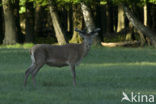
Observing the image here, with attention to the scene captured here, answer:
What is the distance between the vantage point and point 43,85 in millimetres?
17516

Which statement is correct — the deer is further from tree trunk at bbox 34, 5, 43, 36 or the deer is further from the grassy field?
tree trunk at bbox 34, 5, 43, 36

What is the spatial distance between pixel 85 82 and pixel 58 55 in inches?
65.9

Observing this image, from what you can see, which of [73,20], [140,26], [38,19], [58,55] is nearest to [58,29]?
[73,20]

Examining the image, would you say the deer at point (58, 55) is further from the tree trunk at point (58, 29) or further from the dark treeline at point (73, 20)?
the tree trunk at point (58, 29)

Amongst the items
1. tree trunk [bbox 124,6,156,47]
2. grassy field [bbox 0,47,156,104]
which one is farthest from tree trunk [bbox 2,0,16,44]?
grassy field [bbox 0,47,156,104]

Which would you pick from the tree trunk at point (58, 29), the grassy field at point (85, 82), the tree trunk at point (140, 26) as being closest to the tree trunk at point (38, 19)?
the tree trunk at point (58, 29)

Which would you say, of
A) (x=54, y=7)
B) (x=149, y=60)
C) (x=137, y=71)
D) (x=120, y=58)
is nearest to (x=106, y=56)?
(x=120, y=58)

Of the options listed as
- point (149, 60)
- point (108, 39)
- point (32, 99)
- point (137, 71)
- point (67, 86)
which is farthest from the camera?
point (108, 39)

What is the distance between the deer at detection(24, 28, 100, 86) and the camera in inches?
685

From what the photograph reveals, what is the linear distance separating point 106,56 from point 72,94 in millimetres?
17080

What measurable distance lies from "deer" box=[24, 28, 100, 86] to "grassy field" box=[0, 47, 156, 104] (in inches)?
24.0

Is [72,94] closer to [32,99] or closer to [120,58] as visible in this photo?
[32,99]

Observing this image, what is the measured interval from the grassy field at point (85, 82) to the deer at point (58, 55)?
2.00 feet

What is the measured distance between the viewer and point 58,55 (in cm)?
1748
